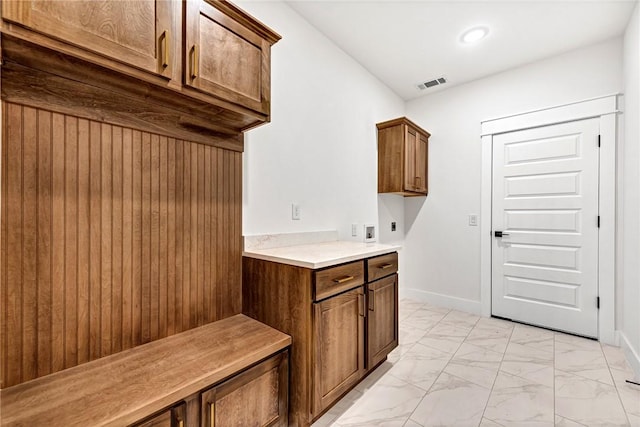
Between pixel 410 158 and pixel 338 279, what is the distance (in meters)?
2.03

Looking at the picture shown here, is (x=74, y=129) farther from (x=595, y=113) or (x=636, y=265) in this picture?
(x=595, y=113)

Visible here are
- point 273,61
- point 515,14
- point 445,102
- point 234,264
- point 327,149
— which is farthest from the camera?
point 445,102

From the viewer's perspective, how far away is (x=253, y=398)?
1.33m

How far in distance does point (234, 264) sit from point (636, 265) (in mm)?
2853

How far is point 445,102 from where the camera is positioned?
3.50 m

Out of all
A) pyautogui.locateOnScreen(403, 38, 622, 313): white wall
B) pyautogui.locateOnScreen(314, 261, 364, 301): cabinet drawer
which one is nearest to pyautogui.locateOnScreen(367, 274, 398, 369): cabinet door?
pyautogui.locateOnScreen(314, 261, 364, 301): cabinet drawer

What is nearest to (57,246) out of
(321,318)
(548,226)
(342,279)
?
(321,318)

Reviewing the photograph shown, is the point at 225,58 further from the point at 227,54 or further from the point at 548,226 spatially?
the point at 548,226

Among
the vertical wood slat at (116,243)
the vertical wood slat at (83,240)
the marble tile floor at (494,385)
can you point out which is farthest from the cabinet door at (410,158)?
the vertical wood slat at (83,240)

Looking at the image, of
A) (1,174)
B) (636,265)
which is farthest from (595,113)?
(1,174)

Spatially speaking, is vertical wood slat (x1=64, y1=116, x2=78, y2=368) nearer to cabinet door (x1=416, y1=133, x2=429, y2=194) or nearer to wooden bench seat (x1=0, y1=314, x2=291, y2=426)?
wooden bench seat (x1=0, y1=314, x2=291, y2=426)

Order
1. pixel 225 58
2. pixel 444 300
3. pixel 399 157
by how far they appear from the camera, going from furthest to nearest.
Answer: pixel 444 300 < pixel 399 157 < pixel 225 58

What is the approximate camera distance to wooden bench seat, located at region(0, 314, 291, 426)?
0.94 meters

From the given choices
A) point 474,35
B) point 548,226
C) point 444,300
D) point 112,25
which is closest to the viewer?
point 112,25
